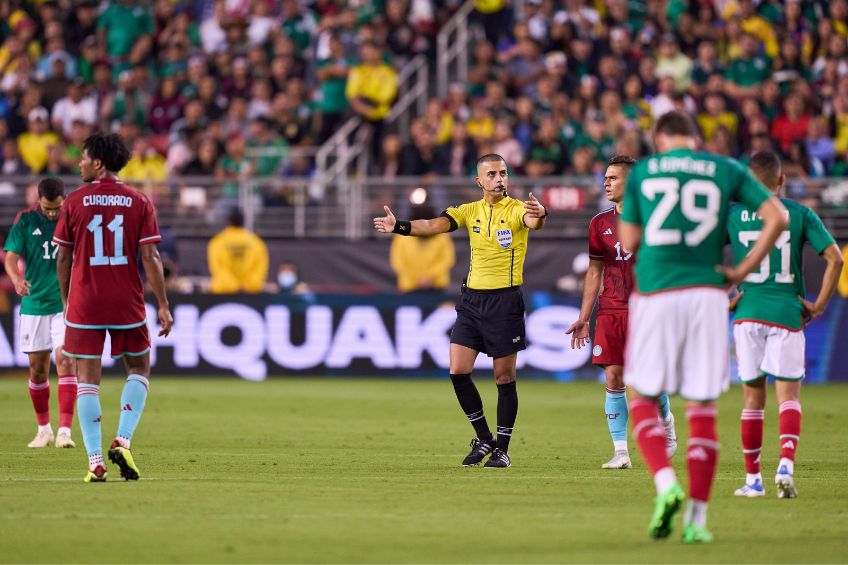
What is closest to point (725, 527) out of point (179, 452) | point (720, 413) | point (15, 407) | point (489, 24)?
point (179, 452)

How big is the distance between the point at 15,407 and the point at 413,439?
5.60m

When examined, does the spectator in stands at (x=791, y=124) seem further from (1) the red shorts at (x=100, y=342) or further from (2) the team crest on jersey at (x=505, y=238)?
(1) the red shorts at (x=100, y=342)

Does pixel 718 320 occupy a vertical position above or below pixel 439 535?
above

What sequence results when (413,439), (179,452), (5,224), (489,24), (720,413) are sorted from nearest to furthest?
(179,452) → (413,439) → (720,413) → (5,224) → (489,24)

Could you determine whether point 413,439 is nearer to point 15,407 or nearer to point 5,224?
point 15,407

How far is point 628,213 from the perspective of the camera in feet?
25.6

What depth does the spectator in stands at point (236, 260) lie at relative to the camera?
21672 millimetres

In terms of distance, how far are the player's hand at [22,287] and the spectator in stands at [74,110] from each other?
12.8 m

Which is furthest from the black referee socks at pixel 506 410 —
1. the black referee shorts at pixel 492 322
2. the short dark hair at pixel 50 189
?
the short dark hair at pixel 50 189

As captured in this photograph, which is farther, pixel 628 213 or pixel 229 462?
pixel 229 462

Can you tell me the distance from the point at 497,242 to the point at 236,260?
1082 cm

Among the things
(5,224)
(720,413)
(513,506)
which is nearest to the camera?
(513,506)

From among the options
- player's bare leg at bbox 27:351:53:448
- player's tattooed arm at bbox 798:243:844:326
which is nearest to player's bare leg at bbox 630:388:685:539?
player's tattooed arm at bbox 798:243:844:326

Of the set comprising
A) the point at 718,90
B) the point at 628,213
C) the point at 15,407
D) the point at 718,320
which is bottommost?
the point at 15,407
